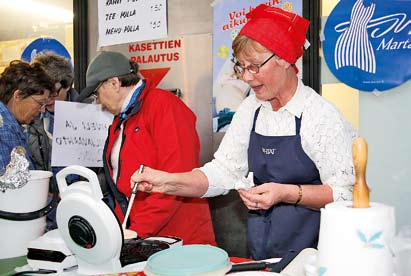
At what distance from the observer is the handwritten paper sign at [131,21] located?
9.81 feet

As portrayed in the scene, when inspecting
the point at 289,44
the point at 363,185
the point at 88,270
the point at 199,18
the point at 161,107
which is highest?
the point at 199,18

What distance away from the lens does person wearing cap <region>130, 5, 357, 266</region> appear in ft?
5.30

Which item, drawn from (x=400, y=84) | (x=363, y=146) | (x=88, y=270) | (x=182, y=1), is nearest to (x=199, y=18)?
(x=182, y=1)

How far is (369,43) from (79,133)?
5.15 ft

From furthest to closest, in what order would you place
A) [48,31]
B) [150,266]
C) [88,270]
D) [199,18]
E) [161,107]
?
[48,31] < [199,18] < [161,107] < [88,270] < [150,266]

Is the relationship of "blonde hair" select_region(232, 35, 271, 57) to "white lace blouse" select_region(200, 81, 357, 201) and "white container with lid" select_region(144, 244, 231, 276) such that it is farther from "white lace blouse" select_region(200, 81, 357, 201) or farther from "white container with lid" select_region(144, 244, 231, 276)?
"white container with lid" select_region(144, 244, 231, 276)

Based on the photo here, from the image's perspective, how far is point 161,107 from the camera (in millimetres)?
2191

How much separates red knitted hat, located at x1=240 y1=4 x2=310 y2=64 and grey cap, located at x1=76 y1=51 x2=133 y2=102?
2.53 feet

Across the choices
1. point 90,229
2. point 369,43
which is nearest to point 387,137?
point 369,43

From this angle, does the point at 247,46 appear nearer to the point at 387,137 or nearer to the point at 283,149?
the point at 283,149

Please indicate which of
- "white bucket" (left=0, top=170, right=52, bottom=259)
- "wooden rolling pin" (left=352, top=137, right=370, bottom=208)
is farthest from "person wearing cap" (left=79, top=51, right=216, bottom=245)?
"wooden rolling pin" (left=352, top=137, right=370, bottom=208)

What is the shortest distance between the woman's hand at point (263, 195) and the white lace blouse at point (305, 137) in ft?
0.67

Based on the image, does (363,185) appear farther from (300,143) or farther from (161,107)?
(161,107)

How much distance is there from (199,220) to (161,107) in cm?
57
